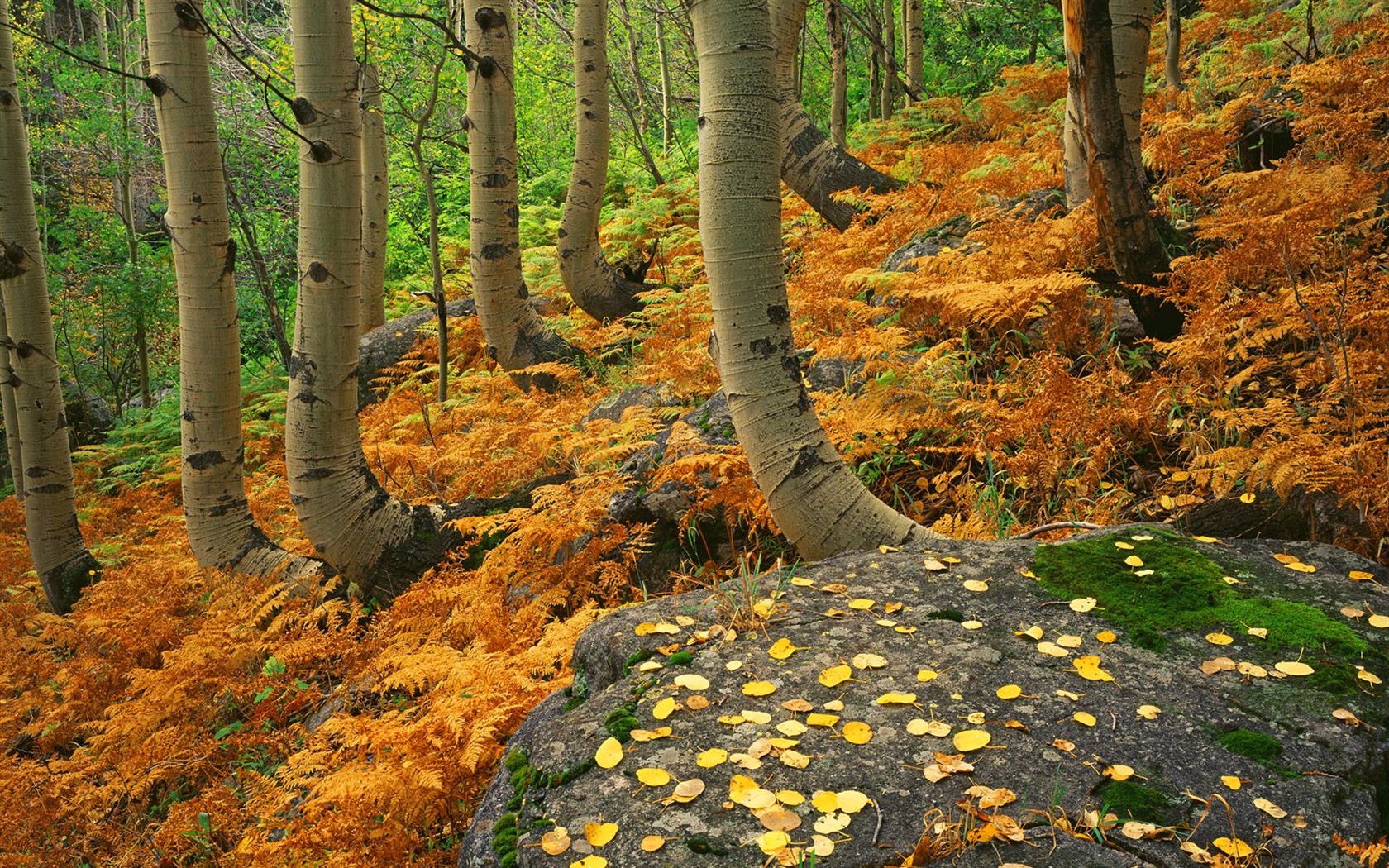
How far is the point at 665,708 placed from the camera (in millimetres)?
2326

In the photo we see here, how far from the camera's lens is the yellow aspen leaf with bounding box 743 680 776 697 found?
7.80 feet

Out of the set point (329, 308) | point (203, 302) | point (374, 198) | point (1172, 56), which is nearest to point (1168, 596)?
point (329, 308)

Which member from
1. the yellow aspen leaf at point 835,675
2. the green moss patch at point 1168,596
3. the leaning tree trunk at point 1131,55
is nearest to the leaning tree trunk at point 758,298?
the green moss patch at point 1168,596

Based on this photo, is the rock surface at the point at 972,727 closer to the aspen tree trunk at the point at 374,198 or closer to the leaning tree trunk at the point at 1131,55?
the leaning tree trunk at the point at 1131,55

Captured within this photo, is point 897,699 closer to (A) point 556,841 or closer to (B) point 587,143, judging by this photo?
(A) point 556,841

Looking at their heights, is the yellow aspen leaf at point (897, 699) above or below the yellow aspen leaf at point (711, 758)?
above

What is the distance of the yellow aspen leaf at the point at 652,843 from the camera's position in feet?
6.05

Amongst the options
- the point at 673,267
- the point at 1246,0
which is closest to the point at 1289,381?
the point at 673,267

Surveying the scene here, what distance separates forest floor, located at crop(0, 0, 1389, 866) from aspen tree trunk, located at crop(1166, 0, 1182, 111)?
839 mm

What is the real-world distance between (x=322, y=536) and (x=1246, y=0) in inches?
452

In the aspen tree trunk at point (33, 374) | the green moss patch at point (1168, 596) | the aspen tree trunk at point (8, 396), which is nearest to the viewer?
the green moss patch at point (1168, 596)

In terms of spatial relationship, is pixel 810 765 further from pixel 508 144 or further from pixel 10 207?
pixel 10 207

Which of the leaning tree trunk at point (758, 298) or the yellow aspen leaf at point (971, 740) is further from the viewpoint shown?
the leaning tree trunk at point (758, 298)

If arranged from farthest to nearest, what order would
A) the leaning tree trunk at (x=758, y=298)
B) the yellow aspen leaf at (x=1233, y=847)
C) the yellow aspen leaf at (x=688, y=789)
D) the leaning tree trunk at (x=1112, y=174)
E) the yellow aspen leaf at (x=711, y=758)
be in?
the leaning tree trunk at (x=1112, y=174), the leaning tree trunk at (x=758, y=298), the yellow aspen leaf at (x=711, y=758), the yellow aspen leaf at (x=688, y=789), the yellow aspen leaf at (x=1233, y=847)
